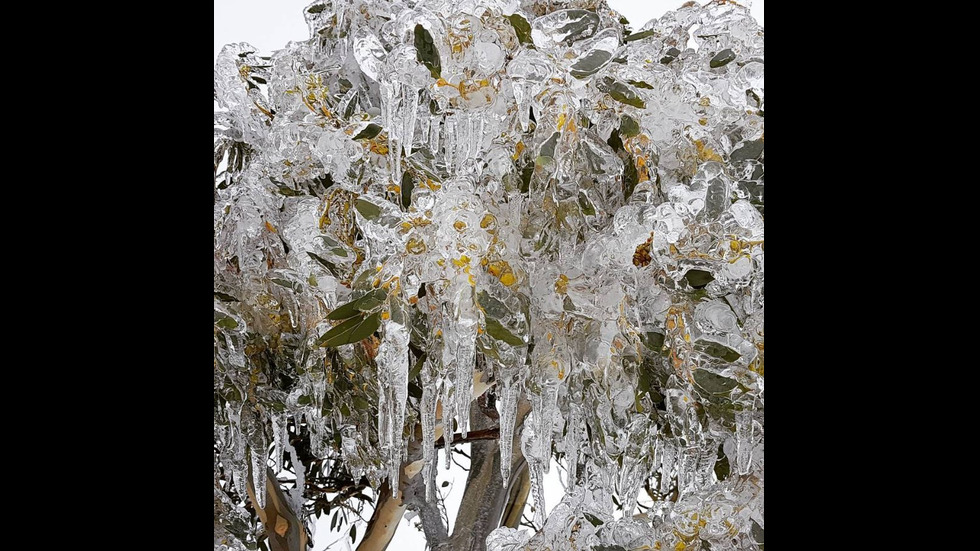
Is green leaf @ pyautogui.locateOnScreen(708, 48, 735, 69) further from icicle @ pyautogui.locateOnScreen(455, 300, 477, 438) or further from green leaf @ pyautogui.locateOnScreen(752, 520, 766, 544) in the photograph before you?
green leaf @ pyautogui.locateOnScreen(752, 520, 766, 544)

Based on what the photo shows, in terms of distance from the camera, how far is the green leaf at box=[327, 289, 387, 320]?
3.16 feet

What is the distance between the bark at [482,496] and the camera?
1674 millimetres

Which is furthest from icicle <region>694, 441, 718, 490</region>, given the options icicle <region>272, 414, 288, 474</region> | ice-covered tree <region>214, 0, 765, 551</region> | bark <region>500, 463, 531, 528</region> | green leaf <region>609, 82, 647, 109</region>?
bark <region>500, 463, 531, 528</region>

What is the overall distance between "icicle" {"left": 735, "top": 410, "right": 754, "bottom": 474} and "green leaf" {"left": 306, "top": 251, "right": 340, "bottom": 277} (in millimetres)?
526

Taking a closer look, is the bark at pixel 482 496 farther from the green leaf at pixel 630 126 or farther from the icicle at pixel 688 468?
the green leaf at pixel 630 126

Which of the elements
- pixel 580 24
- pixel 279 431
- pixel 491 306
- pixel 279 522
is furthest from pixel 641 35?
pixel 279 522

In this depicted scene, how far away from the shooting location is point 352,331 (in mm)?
967

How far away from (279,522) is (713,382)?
965mm

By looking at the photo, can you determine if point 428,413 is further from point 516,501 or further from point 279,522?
point 516,501
